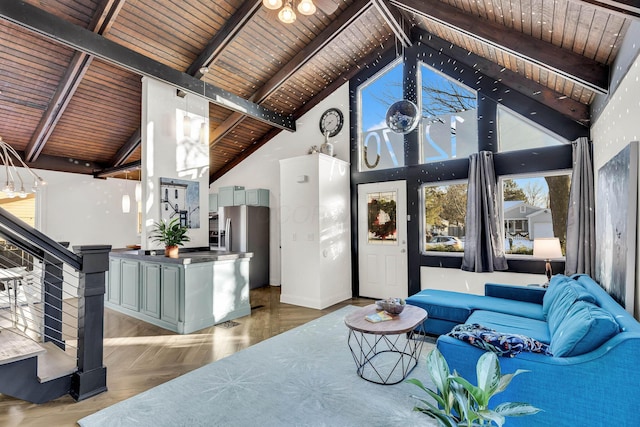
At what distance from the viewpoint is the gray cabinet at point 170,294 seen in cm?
391

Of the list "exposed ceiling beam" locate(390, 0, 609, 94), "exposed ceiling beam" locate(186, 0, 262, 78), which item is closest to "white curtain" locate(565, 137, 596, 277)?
"exposed ceiling beam" locate(390, 0, 609, 94)

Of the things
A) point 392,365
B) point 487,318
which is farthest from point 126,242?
point 487,318

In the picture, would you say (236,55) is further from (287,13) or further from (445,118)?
(445,118)

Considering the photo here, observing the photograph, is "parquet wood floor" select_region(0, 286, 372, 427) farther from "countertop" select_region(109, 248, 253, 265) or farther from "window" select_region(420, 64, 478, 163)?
"window" select_region(420, 64, 478, 163)

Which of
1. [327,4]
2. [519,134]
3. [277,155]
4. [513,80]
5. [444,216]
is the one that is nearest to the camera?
[327,4]

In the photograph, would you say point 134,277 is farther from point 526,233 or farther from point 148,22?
point 526,233

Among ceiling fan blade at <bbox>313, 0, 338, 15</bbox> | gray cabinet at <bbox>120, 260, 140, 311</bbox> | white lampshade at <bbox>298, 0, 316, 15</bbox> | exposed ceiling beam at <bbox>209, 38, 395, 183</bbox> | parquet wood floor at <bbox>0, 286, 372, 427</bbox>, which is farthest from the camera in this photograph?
exposed ceiling beam at <bbox>209, 38, 395, 183</bbox>

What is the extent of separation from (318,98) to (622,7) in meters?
4.77

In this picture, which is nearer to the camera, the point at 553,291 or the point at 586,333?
the point at 586,333

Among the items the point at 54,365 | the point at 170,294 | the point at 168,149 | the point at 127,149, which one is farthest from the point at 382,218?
the point at 127,149

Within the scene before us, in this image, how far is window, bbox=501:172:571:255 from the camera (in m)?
4.07

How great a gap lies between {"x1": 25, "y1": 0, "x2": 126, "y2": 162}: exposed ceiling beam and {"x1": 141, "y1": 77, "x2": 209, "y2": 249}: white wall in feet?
2.51

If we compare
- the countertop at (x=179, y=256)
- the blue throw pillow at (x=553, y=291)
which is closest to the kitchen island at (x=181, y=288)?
the countertop at (x=179, y=256)

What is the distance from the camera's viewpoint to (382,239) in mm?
5441
